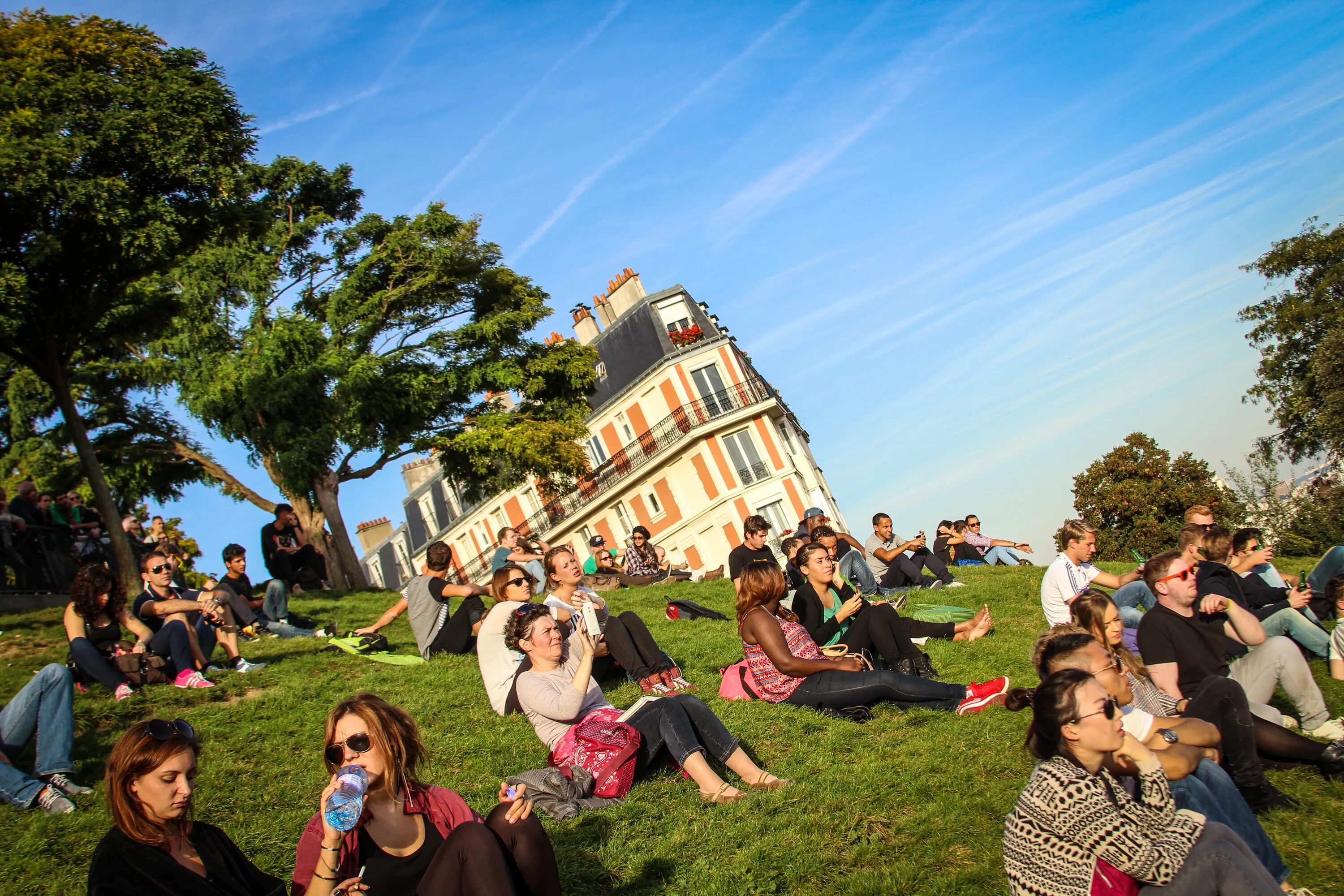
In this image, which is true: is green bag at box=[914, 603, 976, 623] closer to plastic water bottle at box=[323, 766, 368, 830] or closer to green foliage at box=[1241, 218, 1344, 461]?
plastic water bottle at box=[323, 766, 368, 830]

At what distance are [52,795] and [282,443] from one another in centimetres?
1680

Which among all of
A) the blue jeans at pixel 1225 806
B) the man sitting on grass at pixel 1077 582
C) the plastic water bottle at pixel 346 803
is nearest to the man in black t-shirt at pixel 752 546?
the man sitting on grass at pixel 1077 582

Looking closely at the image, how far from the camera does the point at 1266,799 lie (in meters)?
4.84

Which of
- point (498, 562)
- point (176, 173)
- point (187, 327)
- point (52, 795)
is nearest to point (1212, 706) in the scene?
point (52, 795)

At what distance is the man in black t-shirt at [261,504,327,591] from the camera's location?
1595cm

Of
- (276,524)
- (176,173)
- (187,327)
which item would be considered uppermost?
(187,327)

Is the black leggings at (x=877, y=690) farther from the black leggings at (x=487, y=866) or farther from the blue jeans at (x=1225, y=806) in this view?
the black leggings at (x=487, y=866)

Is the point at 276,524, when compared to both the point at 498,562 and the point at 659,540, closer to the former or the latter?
the point at 498,562

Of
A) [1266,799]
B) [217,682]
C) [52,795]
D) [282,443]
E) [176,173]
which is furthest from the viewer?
[282,443]

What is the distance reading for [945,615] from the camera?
10289 mm

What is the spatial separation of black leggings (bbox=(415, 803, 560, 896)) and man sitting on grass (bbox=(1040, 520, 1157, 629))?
6202mm

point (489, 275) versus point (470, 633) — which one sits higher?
point (489, 275)

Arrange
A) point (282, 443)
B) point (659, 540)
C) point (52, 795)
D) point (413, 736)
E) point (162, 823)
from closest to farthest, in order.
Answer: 1. point (162, 823)
2. point (413, 736)
3. point (52, 795)
4. point (282, 443)
5. point (659, 540)

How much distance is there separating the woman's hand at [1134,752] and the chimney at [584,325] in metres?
46.9
